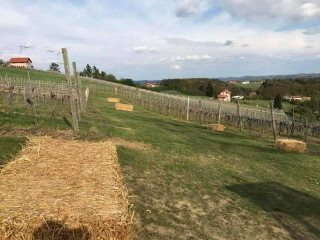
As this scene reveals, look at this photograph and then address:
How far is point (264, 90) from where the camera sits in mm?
Answer: 135500

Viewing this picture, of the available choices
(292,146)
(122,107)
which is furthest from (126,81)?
(292,146)

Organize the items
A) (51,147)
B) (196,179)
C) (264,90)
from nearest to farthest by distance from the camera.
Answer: (51,147)
(196,179)
(264,90)

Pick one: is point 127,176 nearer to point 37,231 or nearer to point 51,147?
point 51,147

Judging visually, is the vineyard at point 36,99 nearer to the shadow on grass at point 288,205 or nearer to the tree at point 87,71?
the shadow on grass at point 288,205

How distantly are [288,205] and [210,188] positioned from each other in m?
2.62

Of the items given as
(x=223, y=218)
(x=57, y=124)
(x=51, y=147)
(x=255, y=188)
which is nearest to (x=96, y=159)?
(x=51, y=147)

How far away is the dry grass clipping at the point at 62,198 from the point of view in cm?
314

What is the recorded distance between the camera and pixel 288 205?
901 centimetres

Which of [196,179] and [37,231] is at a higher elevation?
[37,231]

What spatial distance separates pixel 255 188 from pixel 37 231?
894cm

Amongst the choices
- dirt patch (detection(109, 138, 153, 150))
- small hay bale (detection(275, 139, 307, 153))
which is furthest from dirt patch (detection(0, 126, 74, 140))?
small hay bale (detection(275, 139, 307, 153))

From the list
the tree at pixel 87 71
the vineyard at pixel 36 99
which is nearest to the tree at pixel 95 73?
the tree at pixel 87 71

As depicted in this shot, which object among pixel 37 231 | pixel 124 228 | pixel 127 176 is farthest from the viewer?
pixel 127 176

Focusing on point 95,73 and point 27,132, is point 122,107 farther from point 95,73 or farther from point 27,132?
point 95,73
